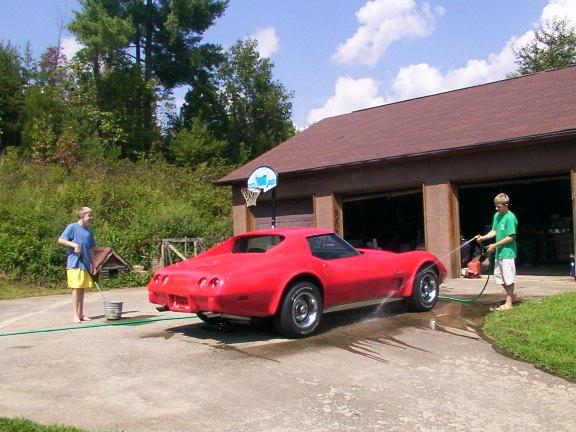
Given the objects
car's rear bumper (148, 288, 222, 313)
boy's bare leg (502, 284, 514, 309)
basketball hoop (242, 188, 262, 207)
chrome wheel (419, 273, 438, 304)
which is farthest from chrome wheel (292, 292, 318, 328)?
basketball hoop (242, 188, 262, 207)

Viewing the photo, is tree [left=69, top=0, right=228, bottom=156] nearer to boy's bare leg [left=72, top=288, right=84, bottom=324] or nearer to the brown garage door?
the brown garage door

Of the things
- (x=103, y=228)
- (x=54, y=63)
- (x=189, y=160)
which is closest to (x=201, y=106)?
(x=189, y=160)

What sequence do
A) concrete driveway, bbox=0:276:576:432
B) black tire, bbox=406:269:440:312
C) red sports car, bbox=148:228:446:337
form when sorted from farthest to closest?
black tire, bbox=406:269:440:312, red sports car, bbox=148:228:446:337, concrete driveway, bbox=0:276:576:432

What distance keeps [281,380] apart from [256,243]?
3055mm

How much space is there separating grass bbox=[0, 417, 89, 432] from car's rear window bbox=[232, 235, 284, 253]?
396cm

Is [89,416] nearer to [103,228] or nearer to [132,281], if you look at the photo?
[132,281]

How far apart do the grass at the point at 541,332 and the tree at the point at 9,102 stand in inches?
1180

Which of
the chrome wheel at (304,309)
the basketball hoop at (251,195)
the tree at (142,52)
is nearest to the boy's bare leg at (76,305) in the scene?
the chrome wheel at (304,309)

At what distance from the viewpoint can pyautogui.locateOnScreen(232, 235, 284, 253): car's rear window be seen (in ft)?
26.1

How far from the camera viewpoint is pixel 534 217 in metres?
→ 21.7

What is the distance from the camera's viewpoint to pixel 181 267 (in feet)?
25.5

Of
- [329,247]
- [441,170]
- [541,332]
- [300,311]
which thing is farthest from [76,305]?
[441,170]

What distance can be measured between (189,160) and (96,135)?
604 centimetres

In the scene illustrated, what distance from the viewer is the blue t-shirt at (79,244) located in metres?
9.12
